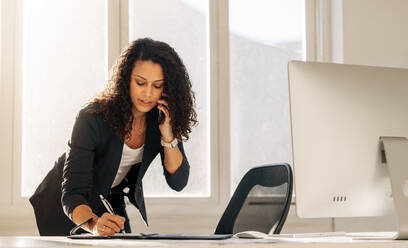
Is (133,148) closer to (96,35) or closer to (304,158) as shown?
(304,158)

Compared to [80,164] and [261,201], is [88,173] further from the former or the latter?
[261,201]

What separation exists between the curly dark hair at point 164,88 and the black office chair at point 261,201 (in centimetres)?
34

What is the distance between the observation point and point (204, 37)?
3426 millimetres

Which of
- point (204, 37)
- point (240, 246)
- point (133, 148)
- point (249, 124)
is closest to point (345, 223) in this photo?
point (249, 124)

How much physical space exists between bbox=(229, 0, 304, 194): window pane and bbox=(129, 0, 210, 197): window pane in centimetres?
16

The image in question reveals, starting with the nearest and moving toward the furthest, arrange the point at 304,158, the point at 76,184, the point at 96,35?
the point at 304,158, the point at 76,184, the point at 96,35

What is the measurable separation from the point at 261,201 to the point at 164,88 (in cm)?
57

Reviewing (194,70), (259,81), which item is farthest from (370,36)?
(194,70)

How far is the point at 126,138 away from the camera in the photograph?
2.20m

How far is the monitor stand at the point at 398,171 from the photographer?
1511 millimetres

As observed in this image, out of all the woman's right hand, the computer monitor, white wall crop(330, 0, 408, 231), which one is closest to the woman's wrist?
the woman's right hand

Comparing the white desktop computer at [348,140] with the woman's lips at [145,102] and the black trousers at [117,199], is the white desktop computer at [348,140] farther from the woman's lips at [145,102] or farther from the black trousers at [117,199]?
the black trousers at [117,199]

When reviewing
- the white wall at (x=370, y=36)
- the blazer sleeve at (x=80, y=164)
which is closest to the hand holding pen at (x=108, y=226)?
the blazer sleeve at (x=80, y=164)

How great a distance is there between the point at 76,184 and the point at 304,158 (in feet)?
2.77
